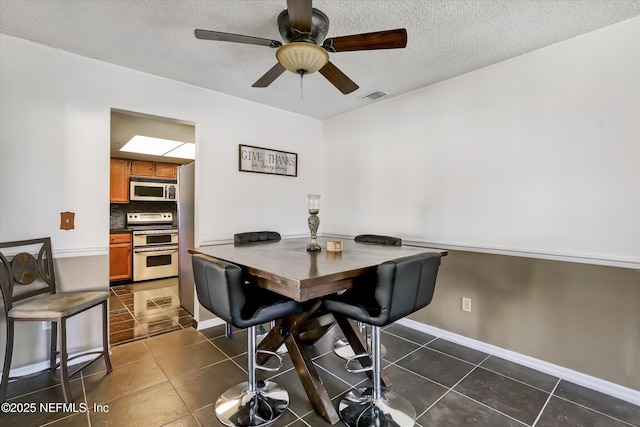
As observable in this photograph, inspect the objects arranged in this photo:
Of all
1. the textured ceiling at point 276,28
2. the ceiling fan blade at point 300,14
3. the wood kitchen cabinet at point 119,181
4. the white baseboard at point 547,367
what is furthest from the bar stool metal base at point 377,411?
the wood kitchen cabinet at point 119,181

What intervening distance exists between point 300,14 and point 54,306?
231 cm

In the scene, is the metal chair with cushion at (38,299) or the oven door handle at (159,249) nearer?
the metal chair with cushion at (38,299)

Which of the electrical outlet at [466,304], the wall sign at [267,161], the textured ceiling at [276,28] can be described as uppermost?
the textured ceiling at [276,28]

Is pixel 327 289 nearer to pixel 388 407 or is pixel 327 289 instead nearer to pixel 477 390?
pixel 388 407

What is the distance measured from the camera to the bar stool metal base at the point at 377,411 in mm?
1614

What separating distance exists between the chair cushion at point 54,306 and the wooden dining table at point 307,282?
2.63 feet

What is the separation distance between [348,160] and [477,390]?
273 centimetres

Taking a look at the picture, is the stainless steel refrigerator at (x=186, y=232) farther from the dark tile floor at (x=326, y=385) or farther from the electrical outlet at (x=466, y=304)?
the electrical outlet at (x=466, y=304)

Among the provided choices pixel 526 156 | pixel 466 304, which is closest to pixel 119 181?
pixel 466 304

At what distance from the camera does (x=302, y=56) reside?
1.59 m

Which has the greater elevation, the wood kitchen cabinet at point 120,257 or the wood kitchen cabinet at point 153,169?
the wood kitchen cabinet at point 153,169

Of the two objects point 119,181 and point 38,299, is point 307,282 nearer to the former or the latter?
point 38,299

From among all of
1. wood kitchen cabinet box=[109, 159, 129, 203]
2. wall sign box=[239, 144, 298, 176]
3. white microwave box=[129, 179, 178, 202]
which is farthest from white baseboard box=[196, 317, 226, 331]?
wood kitchen cabinet box=[109, 159, 129, 203]

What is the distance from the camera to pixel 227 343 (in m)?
2.65
